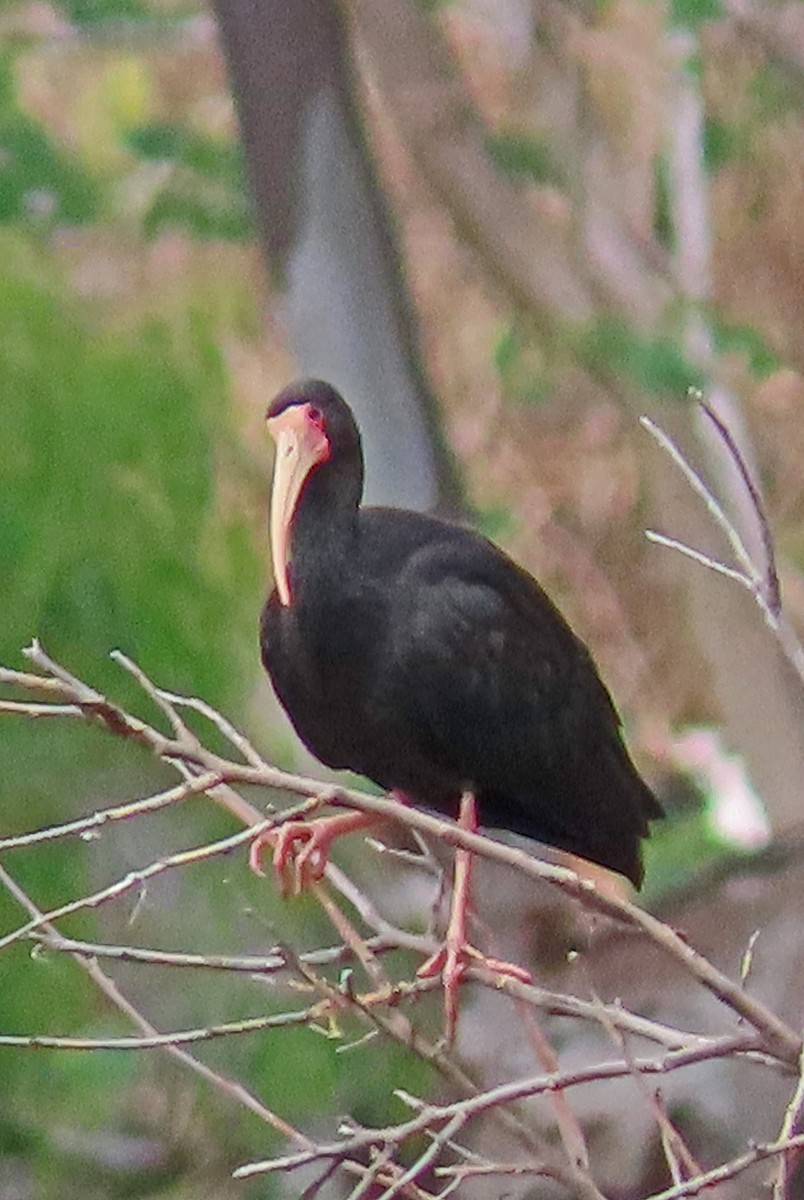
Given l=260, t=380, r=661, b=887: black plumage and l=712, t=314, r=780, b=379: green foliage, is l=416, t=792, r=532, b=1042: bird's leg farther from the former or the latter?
l=712, t=314, r=780, b=379: green foliage

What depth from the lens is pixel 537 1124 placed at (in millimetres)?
3109

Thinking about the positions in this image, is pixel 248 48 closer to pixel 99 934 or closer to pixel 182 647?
pixel 182 647

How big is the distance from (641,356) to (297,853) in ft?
5.02

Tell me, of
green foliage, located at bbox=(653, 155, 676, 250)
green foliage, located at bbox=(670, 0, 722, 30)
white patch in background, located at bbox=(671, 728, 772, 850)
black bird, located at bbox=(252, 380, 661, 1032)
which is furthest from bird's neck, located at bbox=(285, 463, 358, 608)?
green foliage, located at bbox=(653, 155, 676, 250)

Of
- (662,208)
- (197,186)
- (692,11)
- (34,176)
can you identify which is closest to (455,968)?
(692,11)

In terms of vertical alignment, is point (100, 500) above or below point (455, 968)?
above

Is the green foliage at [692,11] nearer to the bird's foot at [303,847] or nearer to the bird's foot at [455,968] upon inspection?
the bird's foot at [303,847]

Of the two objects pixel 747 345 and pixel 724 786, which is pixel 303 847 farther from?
pixel 724 786

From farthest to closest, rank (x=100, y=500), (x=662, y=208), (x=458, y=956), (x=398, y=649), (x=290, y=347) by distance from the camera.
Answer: (x=662, y=208), (x=290, y=347), (x=100, y=500), (x=398, y=649), (x=458, y=956)

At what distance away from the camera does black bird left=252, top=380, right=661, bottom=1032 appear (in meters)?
2.03

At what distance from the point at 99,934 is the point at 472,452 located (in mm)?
2594

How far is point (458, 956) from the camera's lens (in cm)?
191

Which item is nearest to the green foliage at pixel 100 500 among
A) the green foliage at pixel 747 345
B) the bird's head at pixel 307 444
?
the bird's head at pixel 307 444

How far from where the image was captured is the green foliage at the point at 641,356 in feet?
10.9
